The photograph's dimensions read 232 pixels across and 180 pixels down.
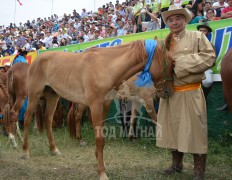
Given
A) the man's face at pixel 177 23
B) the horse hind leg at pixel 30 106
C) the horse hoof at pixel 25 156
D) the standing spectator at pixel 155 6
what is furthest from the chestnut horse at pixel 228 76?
the standing spectator at pixel 155 6

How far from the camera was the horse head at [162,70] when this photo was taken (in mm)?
3633

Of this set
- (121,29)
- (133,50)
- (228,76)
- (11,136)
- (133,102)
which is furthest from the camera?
(121,29)

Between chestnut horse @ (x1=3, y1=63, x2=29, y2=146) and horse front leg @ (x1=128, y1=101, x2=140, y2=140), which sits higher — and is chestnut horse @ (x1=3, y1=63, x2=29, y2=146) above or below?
above

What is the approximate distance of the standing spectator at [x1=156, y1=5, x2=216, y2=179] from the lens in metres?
3.52

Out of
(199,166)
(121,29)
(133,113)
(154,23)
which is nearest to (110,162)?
(199,166)

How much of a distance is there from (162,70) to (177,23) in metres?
0.61

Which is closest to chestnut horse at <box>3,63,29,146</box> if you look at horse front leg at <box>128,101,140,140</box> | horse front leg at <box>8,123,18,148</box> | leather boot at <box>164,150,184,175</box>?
horse front leg at <box>8,123,18,148</box>

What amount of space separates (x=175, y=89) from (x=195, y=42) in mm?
617

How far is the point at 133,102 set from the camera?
687 cm

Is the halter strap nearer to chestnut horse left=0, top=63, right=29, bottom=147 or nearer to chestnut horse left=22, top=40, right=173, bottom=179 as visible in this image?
chestnut horse left=22, top=40, right=173, bottom=179

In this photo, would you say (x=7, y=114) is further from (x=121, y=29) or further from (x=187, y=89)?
(x=121, y=29)

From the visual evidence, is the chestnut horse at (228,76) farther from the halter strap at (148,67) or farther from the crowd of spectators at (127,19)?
the crowd of spectators at (127,19)

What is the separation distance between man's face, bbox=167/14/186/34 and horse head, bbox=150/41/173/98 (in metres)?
0.24

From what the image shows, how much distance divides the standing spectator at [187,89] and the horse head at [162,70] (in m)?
0.07
